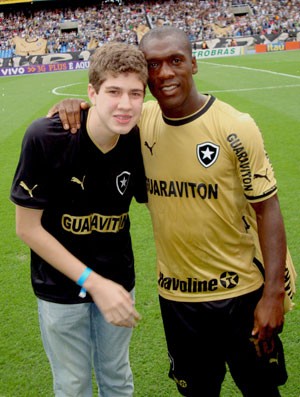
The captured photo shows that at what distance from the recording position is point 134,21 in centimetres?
4866

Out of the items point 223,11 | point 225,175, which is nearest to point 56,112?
point 225,175

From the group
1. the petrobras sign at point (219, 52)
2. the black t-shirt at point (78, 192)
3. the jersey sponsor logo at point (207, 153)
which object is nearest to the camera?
the black t-shirt at point (78, 192)

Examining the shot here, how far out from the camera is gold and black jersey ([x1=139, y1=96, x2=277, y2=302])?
243 centimetres

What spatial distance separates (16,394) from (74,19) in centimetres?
5112

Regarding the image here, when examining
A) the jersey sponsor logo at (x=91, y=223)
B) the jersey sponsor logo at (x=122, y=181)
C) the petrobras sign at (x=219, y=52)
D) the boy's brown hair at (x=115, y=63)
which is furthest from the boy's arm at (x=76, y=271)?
the petrobras sign at (x=219, y=52)

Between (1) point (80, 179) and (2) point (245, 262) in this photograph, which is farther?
(2) point (245, 262)

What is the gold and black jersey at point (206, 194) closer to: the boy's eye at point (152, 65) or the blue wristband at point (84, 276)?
the boy's eye at point (152, 65)

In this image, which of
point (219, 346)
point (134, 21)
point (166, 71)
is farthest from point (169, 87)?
point (134, 21)

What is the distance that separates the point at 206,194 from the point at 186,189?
0.34 ft

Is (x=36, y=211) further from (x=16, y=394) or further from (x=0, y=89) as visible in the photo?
(x=0, y=89)

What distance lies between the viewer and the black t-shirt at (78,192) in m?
2.38

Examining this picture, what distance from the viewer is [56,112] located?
256cm

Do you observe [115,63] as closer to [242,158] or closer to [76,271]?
[242,158]

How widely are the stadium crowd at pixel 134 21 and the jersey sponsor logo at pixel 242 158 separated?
4144cm
